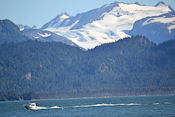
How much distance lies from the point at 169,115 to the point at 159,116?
4106 mm

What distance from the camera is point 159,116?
7731 inches

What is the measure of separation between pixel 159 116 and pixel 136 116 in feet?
28.5

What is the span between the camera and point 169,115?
649ft

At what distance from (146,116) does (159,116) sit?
16.3 feet

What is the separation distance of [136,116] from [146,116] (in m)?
3.74

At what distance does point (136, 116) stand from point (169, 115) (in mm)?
11946

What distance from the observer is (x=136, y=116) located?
200 metres

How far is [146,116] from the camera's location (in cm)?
19862
